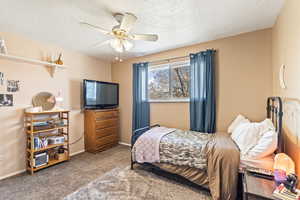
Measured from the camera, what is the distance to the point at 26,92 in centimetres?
262

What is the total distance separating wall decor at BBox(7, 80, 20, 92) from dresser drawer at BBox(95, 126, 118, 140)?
172 cm

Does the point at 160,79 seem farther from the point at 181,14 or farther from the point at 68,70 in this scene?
the point at 68,70

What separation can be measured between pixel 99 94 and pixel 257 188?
343 cm

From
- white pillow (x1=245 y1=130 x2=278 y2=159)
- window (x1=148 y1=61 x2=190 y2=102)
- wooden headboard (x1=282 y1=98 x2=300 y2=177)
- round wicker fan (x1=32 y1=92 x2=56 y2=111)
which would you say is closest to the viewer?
wooden headboard (x1=282 y1=98 x2=300 y2=177)

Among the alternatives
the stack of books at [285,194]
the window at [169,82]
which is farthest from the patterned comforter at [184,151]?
the window at [169,82]

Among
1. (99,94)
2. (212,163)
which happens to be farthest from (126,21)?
(99,94)

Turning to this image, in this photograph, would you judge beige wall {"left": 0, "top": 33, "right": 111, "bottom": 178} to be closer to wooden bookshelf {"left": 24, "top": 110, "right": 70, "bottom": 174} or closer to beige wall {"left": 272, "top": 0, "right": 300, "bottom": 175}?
wooden bookshelf {"left": 24, "top": 110, "right": 70, "bottom": 174}

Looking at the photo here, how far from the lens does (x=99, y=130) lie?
3510mm

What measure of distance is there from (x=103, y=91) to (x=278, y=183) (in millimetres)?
3586

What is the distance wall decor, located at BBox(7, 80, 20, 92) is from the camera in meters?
2.42

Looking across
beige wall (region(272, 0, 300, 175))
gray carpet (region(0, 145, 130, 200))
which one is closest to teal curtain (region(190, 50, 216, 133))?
beige wall (region(272, 0, 300, 175))

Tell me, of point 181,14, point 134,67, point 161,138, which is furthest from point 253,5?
point 134,67

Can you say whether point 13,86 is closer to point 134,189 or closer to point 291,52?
point 134,189

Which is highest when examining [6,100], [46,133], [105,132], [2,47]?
[2,47]
